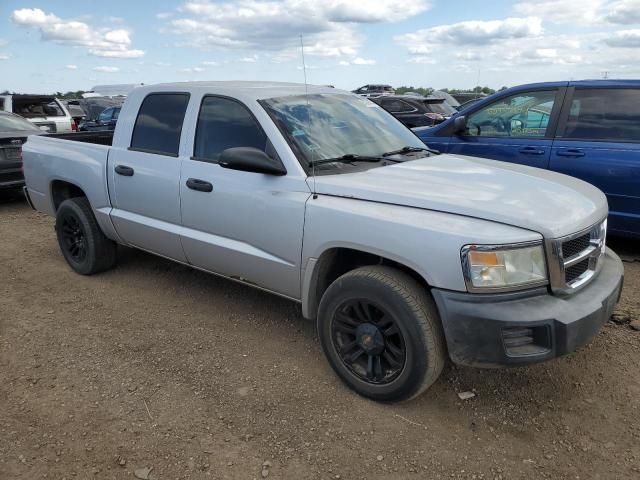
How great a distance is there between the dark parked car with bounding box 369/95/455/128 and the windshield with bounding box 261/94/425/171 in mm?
9337

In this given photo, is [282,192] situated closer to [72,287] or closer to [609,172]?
[72,287]

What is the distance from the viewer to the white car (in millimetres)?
11852

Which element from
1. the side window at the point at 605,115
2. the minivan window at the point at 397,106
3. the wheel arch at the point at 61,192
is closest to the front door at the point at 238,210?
the wheel arch at the point at 61,192

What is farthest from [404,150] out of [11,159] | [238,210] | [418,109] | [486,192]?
[418,109]

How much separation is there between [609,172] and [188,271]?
13.6ft

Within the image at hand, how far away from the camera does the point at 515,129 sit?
226 inches

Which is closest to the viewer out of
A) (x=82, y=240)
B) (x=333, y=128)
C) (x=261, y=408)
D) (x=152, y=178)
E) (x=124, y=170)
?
(x=261, y=408)

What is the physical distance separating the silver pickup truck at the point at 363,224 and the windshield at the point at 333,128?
0.6 inches

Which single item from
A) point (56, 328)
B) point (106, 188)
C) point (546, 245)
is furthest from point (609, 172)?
point (56, 328)

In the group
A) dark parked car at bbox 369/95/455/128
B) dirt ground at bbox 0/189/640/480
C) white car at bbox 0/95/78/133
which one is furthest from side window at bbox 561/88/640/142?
white car at bbox 0/95/78/133

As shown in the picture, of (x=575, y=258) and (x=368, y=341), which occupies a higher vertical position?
(x=575, y=258)

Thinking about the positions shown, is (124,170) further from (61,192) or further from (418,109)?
(418,109)

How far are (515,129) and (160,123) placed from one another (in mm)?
3743

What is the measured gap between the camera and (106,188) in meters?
4.53
